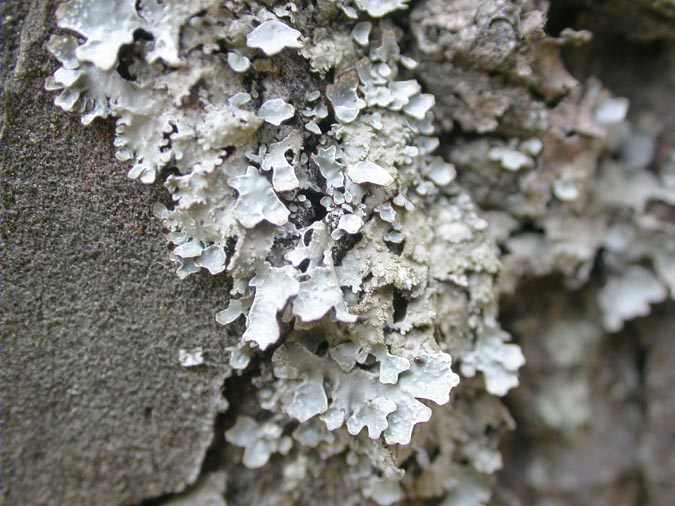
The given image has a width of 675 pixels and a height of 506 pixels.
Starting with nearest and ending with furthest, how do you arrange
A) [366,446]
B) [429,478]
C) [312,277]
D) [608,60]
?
1. [312,277]
2. [366,446]
3. [429,478]
4. [608,60]

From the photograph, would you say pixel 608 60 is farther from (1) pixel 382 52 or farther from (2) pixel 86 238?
(2) pixel 86 238

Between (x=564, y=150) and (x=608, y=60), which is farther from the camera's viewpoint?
(x=608, y=60)

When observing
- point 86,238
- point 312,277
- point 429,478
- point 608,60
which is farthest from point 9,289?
point 608,60

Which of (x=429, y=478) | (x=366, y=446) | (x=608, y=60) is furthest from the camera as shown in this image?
(x=608, y=60)

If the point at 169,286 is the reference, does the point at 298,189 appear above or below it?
above

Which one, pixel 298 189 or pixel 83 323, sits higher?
pixel 298 189

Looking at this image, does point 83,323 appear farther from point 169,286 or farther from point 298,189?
point 298,189

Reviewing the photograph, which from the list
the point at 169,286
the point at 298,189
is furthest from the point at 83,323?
the point at 298,189

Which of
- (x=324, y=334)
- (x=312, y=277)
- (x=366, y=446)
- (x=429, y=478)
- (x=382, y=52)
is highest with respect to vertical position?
(x=382, y=52)
